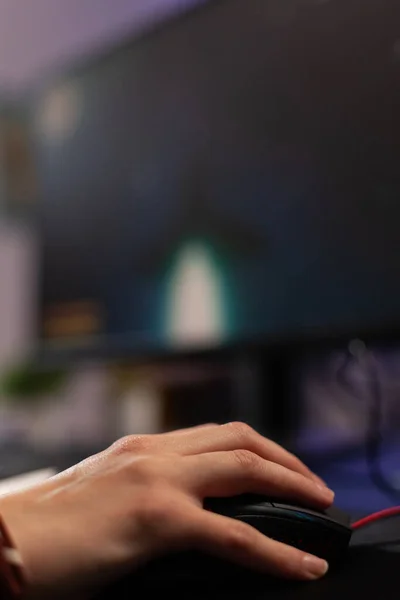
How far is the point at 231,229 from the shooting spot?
843 mm

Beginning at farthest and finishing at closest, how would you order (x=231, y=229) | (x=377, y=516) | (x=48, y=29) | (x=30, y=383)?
(x=48, y=29) < (x=30, y=383) < (x=231, y=229) < (x=377, y=516)

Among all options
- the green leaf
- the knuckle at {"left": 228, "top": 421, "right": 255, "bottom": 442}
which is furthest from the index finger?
the green leaf

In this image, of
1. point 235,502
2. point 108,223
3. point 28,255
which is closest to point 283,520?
point 235,502

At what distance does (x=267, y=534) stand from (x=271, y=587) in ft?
0.10

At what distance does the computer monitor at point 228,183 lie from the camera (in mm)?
713

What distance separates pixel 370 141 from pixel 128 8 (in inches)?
37.6

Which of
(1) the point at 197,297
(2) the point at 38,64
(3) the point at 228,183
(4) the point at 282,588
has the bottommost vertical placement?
(4) the point at 282,588

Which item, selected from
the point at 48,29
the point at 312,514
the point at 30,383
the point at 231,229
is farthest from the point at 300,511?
the point at 48,29

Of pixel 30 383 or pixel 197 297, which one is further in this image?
pixel 30 383

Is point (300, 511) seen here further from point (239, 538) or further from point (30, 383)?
point (30, 383)

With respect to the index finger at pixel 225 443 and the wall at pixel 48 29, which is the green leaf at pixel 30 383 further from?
the index finger at pixel 225 443

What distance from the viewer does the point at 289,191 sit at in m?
0.78

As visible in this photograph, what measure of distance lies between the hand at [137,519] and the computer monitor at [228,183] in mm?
353

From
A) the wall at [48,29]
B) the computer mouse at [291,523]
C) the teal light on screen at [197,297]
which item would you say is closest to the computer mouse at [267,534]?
the computer mouse at [291,523]
